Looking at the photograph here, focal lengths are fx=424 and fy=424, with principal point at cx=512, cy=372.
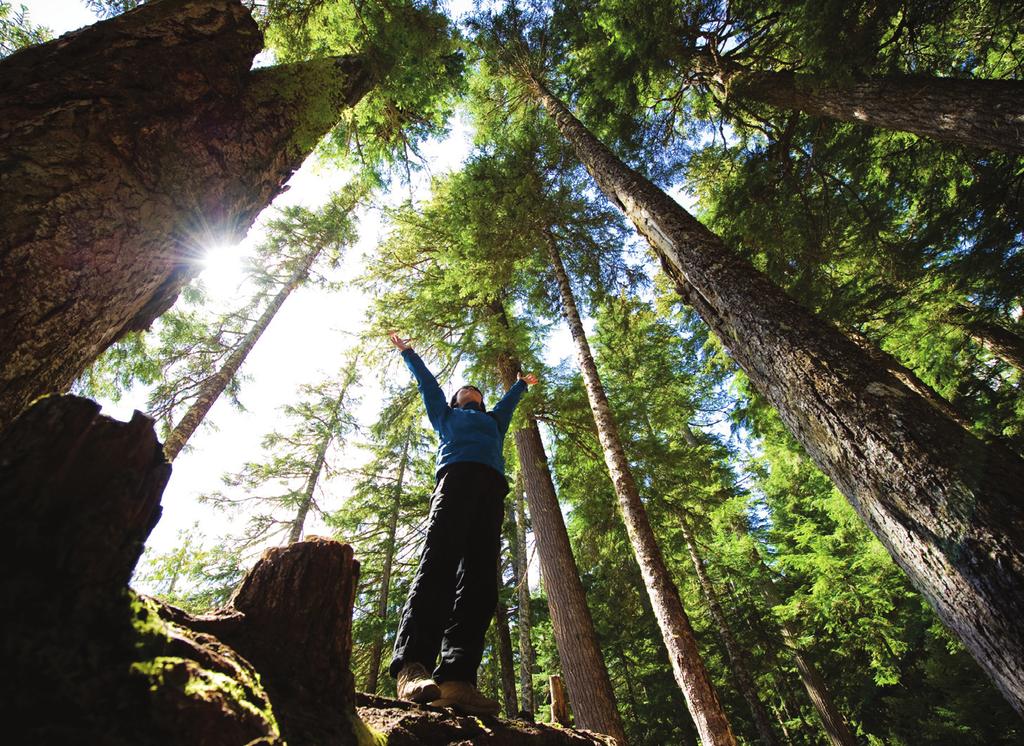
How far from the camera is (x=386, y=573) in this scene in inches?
445

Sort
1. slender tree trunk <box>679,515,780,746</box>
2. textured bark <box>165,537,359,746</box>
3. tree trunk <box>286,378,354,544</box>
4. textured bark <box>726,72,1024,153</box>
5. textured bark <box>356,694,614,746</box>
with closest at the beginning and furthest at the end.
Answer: textured bark <box>165,537,359,746</box>
textured bark <box>356,694,614,746</box>
textured bark <box>726,72,1024,153</box>
slender tree trunk <box>679,515,780,746</box>
tree trunk <box>286,378,354,544</box>

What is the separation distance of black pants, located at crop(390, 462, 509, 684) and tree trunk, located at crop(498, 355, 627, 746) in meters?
2.55

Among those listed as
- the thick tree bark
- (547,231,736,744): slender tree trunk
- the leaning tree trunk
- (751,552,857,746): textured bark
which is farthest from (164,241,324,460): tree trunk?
(751,552,857,746): textured bark

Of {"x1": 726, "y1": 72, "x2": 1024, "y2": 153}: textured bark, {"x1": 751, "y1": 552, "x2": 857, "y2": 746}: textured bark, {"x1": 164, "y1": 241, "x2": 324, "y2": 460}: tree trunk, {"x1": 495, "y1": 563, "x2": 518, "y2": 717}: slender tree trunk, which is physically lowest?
{"x1": 751, "y1": 552, "x2": 857, "y2": 746}: textured bark

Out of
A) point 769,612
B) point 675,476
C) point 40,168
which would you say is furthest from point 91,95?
point 769,612

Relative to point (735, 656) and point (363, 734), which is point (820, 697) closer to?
point (735, 656)

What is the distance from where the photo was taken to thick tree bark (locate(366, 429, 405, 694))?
33.3 ft

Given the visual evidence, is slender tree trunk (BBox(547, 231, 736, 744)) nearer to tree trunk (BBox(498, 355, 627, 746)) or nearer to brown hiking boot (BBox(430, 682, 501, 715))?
tree trunk (BBox(498, 355, 627, 746))

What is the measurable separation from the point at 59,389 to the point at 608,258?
8.99 metres

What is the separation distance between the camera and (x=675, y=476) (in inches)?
307

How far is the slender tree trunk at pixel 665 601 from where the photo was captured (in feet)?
11.6

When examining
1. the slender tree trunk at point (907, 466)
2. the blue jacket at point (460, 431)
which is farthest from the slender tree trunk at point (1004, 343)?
the blue jacket at point (460, 431)

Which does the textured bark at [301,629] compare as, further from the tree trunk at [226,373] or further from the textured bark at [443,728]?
the tree trunk at [226,373]

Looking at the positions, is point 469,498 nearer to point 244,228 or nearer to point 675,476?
point 244,228
